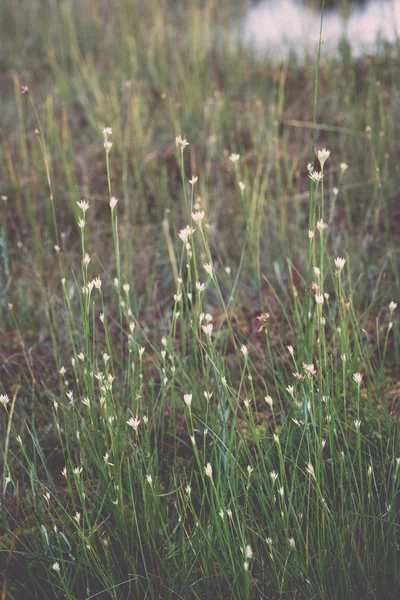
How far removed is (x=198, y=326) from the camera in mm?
2049

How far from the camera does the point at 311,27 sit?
443 cm

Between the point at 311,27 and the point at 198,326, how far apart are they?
3.29 m

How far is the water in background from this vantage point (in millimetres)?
3955

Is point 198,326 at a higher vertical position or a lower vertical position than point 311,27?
lower

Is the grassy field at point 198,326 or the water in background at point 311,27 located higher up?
the water in background at point 311,27

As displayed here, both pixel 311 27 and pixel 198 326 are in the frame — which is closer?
pixel 198 326

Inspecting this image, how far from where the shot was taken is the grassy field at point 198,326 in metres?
1.39

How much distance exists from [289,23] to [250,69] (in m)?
0.72

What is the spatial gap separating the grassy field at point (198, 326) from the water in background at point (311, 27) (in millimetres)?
153

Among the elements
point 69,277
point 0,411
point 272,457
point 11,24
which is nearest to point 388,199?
point 69,277

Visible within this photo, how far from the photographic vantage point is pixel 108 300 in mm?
2775

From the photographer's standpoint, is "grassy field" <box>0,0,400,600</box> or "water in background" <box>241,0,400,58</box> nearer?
"grassy field" <box>0,0,400,600</box>

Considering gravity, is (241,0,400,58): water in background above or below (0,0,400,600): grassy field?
above

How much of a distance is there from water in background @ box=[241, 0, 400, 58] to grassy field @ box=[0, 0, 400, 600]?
0.50ft
